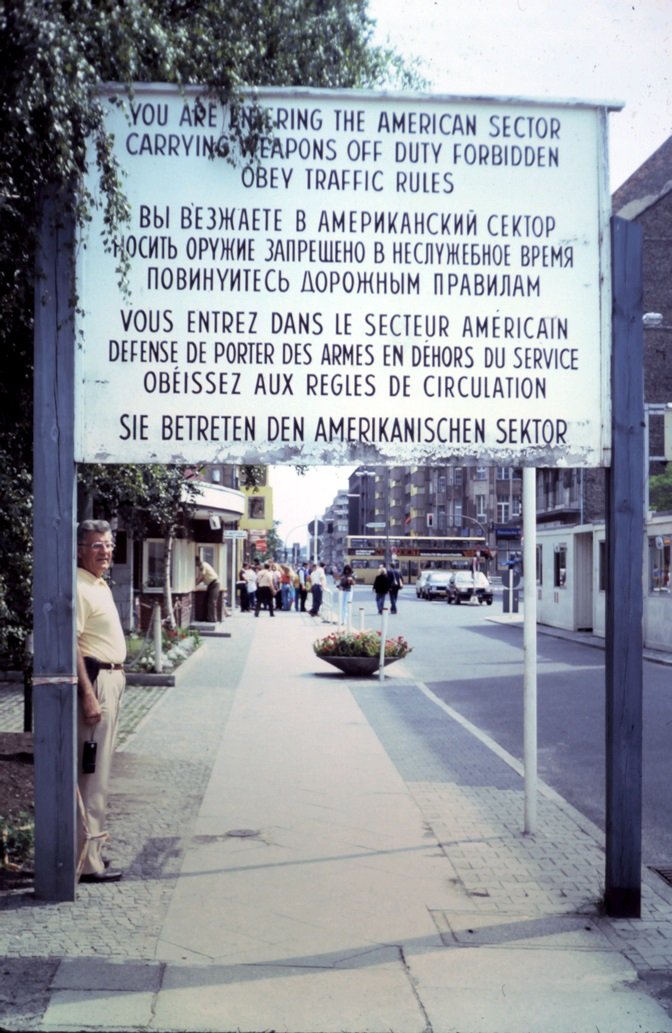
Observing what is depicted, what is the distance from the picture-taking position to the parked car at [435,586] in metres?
70.6

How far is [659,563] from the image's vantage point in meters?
28.5

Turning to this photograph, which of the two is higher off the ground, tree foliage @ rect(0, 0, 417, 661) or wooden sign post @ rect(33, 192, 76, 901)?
tree foliage @ rect(0, 0, 417, 661)

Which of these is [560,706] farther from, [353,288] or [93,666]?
[353,288]

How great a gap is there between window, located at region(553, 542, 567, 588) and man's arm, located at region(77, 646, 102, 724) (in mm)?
32469

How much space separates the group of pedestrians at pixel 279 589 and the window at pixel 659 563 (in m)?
17.6

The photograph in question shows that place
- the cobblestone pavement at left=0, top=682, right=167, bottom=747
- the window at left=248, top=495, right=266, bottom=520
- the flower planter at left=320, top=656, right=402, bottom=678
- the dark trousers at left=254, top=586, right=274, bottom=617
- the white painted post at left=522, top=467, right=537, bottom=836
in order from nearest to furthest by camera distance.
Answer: the white painted post at left=522, top=467, right=537, bottom=836, the cobblestone pavement at left=0, top=682, right=167, bottom=747, the flower planter at left=320, top=656, right=402, bottom=678, the dark trousers at left=254, top=586, right=274, bottom=617, the window at left=248, top=495, right=266, bottom=520

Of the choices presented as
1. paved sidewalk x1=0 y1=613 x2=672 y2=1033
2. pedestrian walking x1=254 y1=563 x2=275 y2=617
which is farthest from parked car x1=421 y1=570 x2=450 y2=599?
paved sidewalk x1=0 y1=613 x2=672 y2=1033

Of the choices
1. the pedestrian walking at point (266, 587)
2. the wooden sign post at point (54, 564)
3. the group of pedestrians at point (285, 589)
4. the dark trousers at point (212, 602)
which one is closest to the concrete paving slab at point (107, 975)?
the wooden sign post at point (54, 564)

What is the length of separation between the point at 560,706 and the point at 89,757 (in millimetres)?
11210

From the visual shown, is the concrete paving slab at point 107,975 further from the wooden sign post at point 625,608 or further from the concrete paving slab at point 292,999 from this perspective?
the wooden sign post at point 625,608

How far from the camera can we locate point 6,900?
6.29 meters

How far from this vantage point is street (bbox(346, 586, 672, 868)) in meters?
10.3

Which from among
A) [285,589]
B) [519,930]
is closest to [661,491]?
[285,589]

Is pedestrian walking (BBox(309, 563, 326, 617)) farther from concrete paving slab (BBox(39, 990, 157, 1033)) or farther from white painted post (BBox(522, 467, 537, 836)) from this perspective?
concrete paving slab (BBox(39, 990, 157, 1033))
